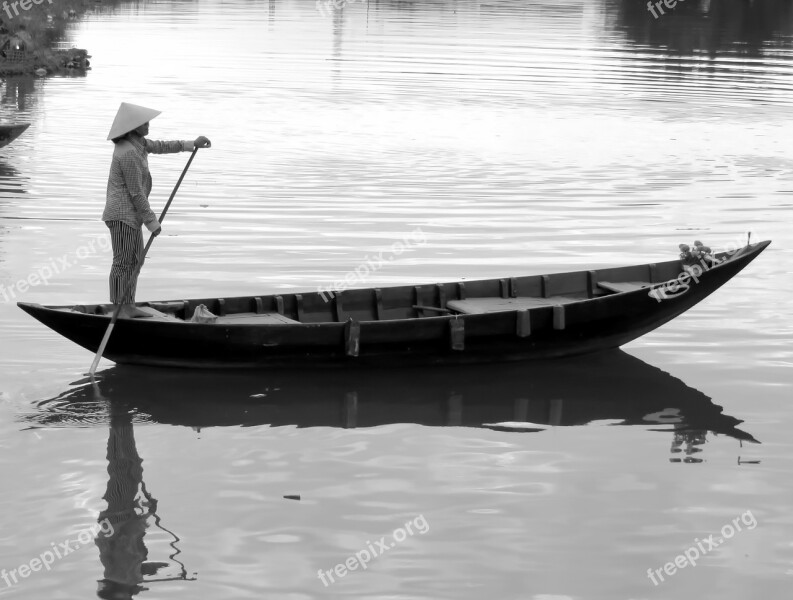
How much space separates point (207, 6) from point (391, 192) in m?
54.7

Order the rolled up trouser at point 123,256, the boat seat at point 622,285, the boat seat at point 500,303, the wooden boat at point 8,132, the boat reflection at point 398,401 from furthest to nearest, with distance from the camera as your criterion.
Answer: the wooden boat at point 8,132
the boat seat at point 622,285
the boat seat at point 500,303
the rolled up trouser at point 123,256
the boat reflection at point 398,401

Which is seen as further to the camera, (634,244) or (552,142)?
(552,142)

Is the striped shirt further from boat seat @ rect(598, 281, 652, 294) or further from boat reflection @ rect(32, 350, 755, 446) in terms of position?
boat seat @ rect(598, 281, 652, 294)

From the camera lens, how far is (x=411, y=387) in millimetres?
10383

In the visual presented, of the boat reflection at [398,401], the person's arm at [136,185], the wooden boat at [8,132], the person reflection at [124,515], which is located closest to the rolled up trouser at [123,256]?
the person's arm at [136,185]

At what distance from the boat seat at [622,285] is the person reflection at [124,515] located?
4.67m

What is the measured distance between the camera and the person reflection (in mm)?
6996

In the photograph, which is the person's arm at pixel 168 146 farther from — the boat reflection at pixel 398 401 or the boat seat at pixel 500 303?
the boat seat at pixel 500 303

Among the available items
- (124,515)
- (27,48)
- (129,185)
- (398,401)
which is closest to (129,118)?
(129,185)

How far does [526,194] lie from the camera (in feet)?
62.1

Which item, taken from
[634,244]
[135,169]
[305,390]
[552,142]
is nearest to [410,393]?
[305,390]

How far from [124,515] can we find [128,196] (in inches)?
130

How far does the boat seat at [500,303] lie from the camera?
10.8m

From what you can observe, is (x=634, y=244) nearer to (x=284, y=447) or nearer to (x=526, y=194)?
(x=526, y=194)
